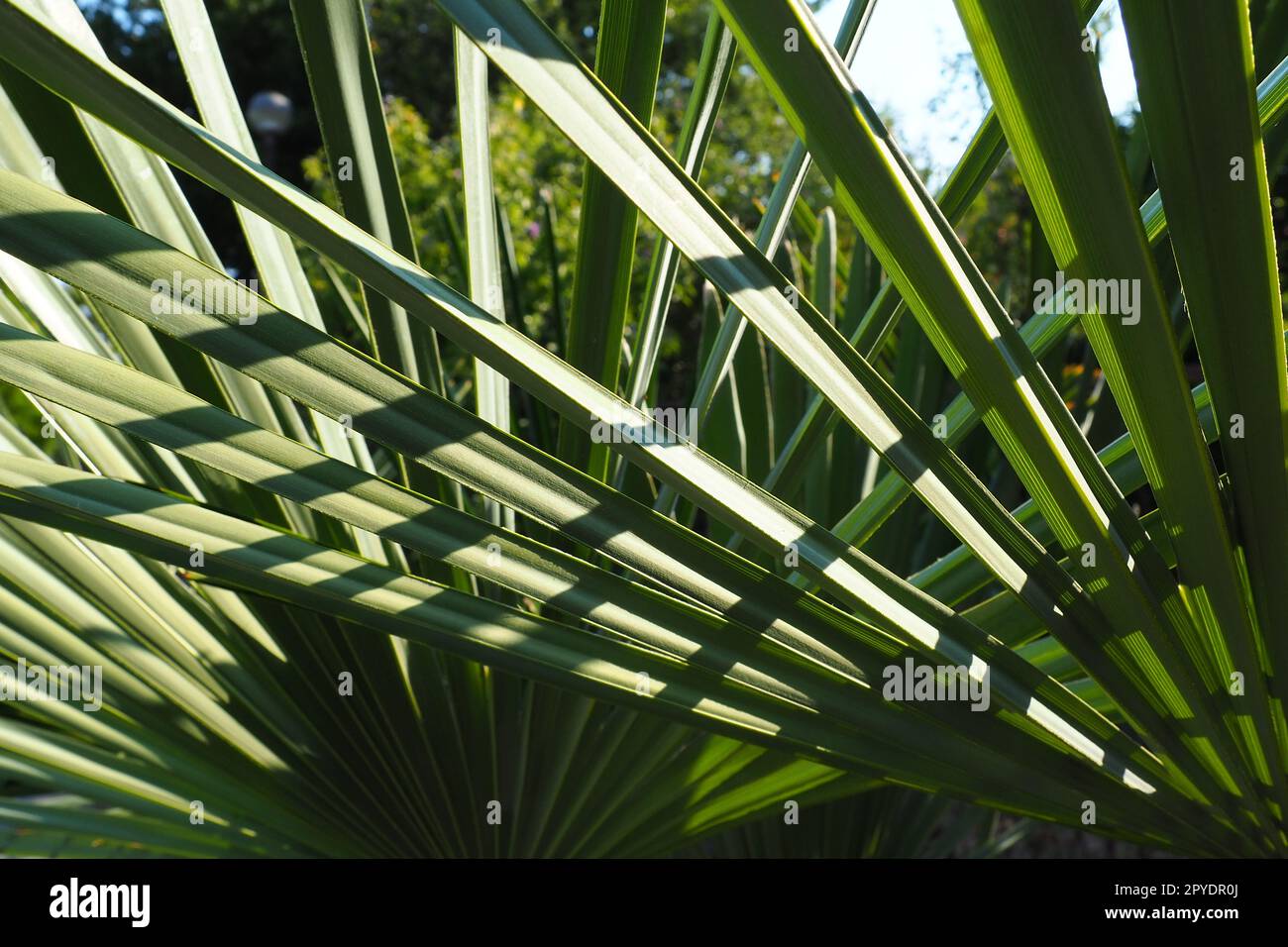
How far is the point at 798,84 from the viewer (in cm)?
60

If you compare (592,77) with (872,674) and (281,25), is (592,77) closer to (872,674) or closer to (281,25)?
(872,674)

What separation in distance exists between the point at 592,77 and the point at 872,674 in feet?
1.86
